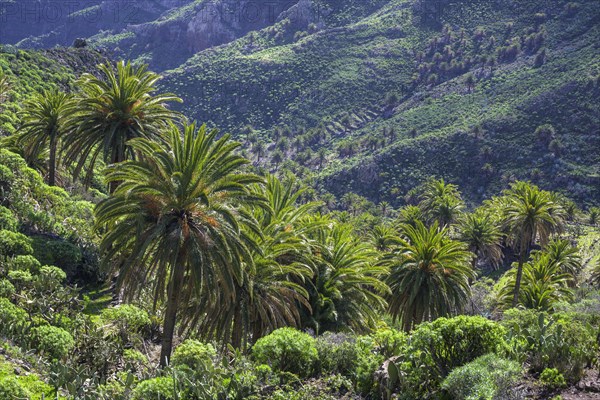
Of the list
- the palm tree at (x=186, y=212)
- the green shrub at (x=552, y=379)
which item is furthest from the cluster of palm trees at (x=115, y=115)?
the green shrub at (x=552, y=379)

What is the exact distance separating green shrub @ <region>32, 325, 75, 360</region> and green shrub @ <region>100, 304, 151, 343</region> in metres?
2.07

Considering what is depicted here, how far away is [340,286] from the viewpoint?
2359 cm

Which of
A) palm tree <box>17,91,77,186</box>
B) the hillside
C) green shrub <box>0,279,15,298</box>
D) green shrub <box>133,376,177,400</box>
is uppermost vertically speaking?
the hillside

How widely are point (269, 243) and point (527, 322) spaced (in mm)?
8573

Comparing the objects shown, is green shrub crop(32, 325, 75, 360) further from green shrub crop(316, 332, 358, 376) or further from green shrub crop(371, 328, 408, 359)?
green shrub crop(371, 328, 408, 359)

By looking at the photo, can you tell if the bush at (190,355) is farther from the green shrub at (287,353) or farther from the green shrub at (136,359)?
the green shrub at (136,359)

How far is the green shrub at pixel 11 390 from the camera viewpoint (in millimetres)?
12438

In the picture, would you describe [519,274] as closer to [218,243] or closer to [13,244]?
[218,243]

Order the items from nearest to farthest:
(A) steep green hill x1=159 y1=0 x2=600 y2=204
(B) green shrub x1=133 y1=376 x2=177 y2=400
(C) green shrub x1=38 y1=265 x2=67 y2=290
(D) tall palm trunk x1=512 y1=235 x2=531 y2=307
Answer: (B) green shrub x1=133 y1=376 x2=177 y2=400 → (C) green shrub x1=38 y1=265 x2=67 y2=290 → (D) tall palm trunk x1=512 y1=235 x2=531 y2=307 → (A) steep green hill x1=159 y1=0 x2=600 y2=204

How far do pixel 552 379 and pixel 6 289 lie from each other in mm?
15976

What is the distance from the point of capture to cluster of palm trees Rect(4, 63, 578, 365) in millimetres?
17203

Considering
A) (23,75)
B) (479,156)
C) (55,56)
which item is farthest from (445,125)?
(23,75)

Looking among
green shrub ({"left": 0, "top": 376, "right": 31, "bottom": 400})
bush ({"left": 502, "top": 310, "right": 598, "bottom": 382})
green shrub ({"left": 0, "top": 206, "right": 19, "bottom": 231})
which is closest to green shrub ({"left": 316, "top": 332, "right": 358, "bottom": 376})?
bush ({"left": 502, "top": 310, "right": 598, "bottom": 382})

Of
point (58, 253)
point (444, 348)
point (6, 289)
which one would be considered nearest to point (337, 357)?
point (444, 348)
